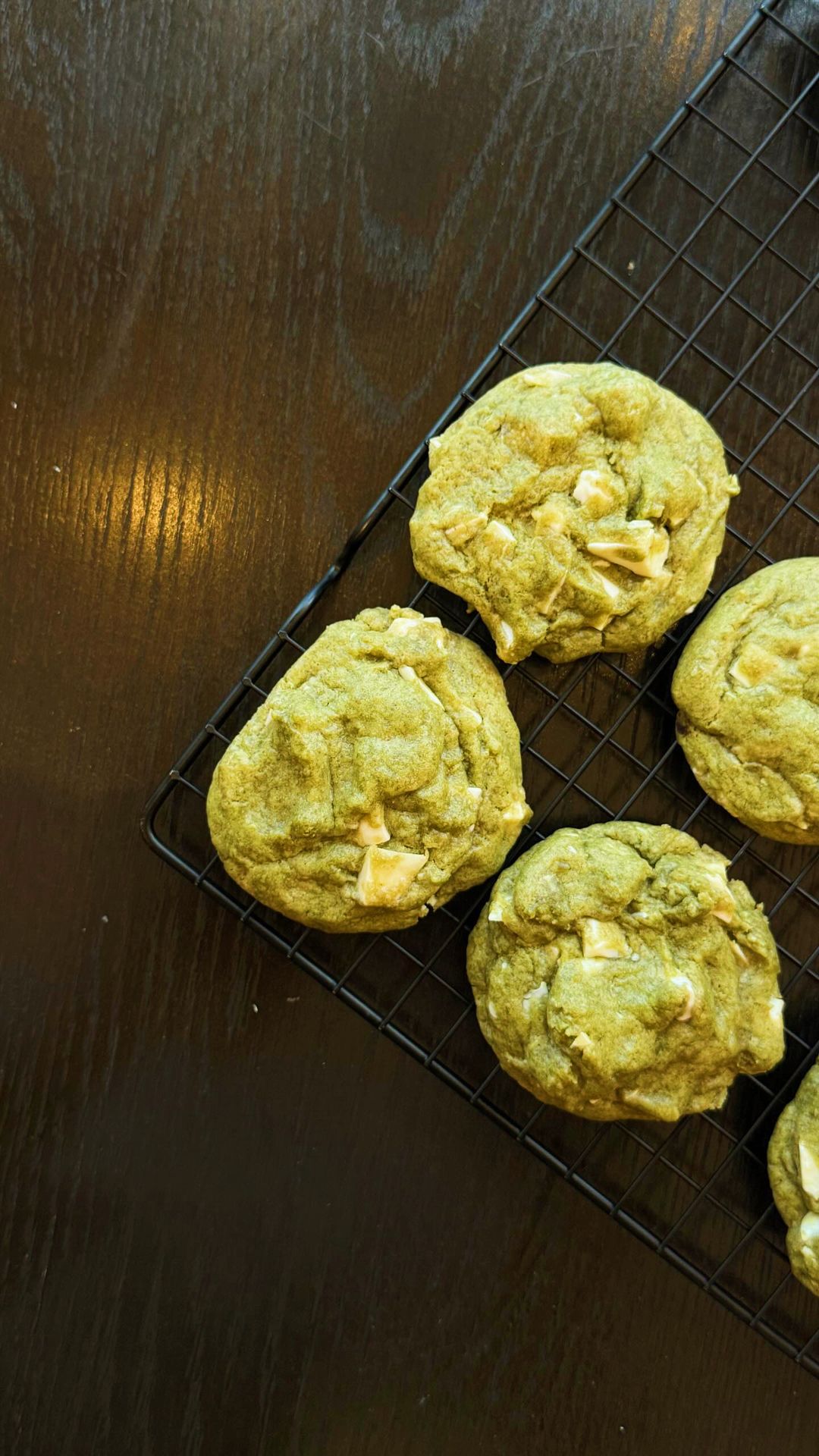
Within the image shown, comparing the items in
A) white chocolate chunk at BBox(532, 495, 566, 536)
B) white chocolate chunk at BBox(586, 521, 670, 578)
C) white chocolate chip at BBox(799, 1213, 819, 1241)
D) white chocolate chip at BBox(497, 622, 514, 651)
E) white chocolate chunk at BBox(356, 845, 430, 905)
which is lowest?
white chocolate chip at BBox(799, 1213, 819, 1241)

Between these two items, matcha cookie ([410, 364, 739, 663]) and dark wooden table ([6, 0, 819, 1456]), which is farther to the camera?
dark wooden table ([6, 0, 819, 1456])

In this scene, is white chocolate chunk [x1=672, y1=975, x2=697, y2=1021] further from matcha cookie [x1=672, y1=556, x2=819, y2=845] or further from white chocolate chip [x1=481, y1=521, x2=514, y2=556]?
white chocolate chip [x1=481, y1=521, x2=514, y2=556]

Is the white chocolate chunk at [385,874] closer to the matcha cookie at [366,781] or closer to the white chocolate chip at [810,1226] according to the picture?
the matcha cookie at [366,781]

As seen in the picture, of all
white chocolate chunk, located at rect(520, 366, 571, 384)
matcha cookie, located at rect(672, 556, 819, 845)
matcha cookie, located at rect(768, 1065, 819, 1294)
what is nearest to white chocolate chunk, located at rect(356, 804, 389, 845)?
matcha cookie, located at rect(672, 556, 819, 845)

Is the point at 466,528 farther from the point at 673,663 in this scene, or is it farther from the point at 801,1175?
the point at 801,1175

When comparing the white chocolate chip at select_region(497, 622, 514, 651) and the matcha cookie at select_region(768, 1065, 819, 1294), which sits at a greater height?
the white chocolate chip at select_region(497, 622, 514, 651)

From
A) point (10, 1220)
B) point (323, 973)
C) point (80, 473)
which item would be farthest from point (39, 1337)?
point (80, 473)
